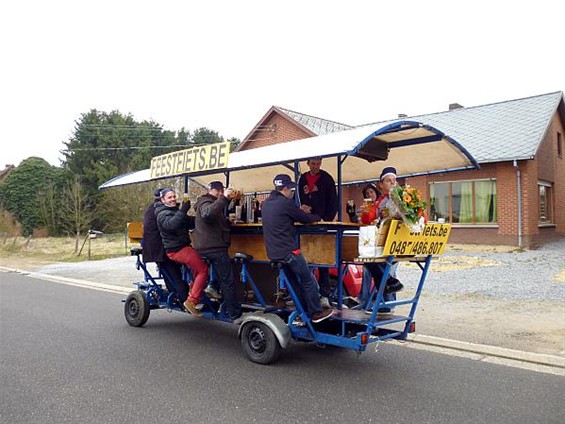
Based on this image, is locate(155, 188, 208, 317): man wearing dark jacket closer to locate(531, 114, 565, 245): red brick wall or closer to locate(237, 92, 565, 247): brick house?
locate(237, 92, 565, 247): brick house

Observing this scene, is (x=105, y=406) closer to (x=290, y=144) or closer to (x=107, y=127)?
(x=290, y=144)

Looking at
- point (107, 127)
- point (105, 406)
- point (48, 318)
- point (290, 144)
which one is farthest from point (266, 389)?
point (107, 127)

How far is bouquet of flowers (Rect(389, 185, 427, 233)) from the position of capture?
5.02m

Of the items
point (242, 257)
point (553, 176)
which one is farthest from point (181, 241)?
point (553, 176)

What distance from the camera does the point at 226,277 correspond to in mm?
6410

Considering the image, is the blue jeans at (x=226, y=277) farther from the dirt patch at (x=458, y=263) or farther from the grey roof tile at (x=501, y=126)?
the grey roof tile at (x=501, y=126)

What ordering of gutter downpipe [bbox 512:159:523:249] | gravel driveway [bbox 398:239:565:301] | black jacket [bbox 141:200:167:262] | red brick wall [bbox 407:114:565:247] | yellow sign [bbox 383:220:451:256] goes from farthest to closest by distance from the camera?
red brick wall [bbox 407:114:565:247]
gutter downpipe [bbox 512:159:523:249]
gravel driveway [bbox 398:239:565:301]
black jacket [bbox 141:200:167:262]
yellow sign [bbox 383:220:451:256]

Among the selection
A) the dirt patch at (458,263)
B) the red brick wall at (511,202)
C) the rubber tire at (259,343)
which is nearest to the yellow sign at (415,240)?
the rubber tire at (259,343)

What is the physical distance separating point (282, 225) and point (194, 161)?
6.43ft

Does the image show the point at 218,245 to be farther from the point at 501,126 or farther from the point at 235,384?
the point at 501,126

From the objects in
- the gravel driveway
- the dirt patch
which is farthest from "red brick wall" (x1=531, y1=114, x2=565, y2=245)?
the dirt patch

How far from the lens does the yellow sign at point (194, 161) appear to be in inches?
257

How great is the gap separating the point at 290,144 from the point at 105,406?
3638mm

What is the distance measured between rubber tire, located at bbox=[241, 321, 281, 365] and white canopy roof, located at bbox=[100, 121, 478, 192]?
6.36ft
